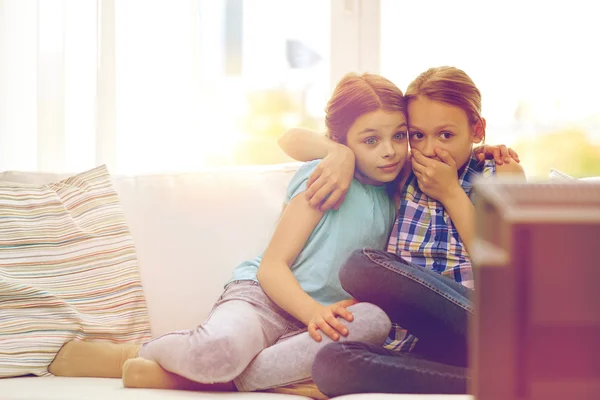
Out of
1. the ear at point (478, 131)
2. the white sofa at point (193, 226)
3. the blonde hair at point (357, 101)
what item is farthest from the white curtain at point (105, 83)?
the ear at point (478, 131)

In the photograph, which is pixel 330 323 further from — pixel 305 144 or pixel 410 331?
pixel 305 144

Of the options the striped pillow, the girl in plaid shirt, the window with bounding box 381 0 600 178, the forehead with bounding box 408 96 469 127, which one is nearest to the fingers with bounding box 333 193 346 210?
the girl in plaid shirt

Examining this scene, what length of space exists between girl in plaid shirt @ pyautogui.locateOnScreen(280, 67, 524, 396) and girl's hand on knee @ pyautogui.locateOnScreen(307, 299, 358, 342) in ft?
0.17

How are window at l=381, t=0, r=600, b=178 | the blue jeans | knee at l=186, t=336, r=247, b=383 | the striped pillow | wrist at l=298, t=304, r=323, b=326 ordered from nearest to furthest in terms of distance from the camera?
the blue jeans
knee at l=186, t=336, r=247, b=383
wrist at l=298, t=304, r=323, b=326
the striped pillow
window at l=381, t=0, r=600, b=178

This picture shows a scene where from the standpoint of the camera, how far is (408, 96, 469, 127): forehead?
1481 millimetres

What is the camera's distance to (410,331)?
1.27m

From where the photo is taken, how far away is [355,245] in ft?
4.85

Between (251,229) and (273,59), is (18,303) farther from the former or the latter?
(273,59)

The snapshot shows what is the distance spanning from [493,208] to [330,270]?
1115 millimetres

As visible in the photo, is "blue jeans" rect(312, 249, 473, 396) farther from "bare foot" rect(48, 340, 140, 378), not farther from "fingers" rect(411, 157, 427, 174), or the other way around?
"bare foot" rect(48, 340, 140, 378)

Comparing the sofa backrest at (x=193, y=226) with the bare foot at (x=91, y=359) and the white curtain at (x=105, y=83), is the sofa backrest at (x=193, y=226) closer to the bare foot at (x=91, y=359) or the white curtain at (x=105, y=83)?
the bare foot at (x=91, y=359)

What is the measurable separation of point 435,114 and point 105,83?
1215 mm

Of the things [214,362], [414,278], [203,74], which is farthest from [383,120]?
[203,74]

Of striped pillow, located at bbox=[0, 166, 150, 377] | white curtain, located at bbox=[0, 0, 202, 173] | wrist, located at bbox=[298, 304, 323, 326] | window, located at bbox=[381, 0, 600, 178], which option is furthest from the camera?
white curtain, located at bbox=[0, 0, 202, 173]
